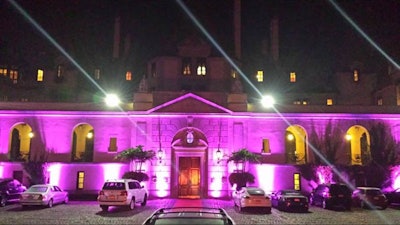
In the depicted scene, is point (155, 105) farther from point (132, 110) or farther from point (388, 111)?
point (388, 111)

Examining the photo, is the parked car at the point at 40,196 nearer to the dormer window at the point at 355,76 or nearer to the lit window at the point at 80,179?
the lit window at the point at 80,179

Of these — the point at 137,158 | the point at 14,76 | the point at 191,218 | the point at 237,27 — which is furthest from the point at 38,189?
the point at 14,76

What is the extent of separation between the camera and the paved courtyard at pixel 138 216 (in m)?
19.1

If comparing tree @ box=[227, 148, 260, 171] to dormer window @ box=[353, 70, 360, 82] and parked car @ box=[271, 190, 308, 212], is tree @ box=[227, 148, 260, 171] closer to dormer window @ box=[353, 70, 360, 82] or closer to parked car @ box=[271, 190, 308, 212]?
parked car @ box=[271, 190, 308, 212]

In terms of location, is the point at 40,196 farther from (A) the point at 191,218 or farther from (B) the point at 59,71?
(B) the point at 59,71

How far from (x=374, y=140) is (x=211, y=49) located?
1738 centimetres

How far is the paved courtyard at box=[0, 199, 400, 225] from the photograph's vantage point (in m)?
19.1

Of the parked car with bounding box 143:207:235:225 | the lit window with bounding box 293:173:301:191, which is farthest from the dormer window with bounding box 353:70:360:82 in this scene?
the parked car with bounding box 143:207:235:225

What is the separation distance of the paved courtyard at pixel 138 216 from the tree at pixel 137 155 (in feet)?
19.2

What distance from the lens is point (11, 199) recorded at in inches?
1045

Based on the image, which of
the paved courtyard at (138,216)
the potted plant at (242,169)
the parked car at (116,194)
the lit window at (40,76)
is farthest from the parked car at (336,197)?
the lit window at (40,76)

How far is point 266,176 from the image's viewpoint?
32.2m

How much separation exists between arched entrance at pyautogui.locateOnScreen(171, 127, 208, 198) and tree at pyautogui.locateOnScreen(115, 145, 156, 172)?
7.83ft

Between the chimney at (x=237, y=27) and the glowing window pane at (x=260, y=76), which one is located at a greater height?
the chimney at (x=237, y=27)
